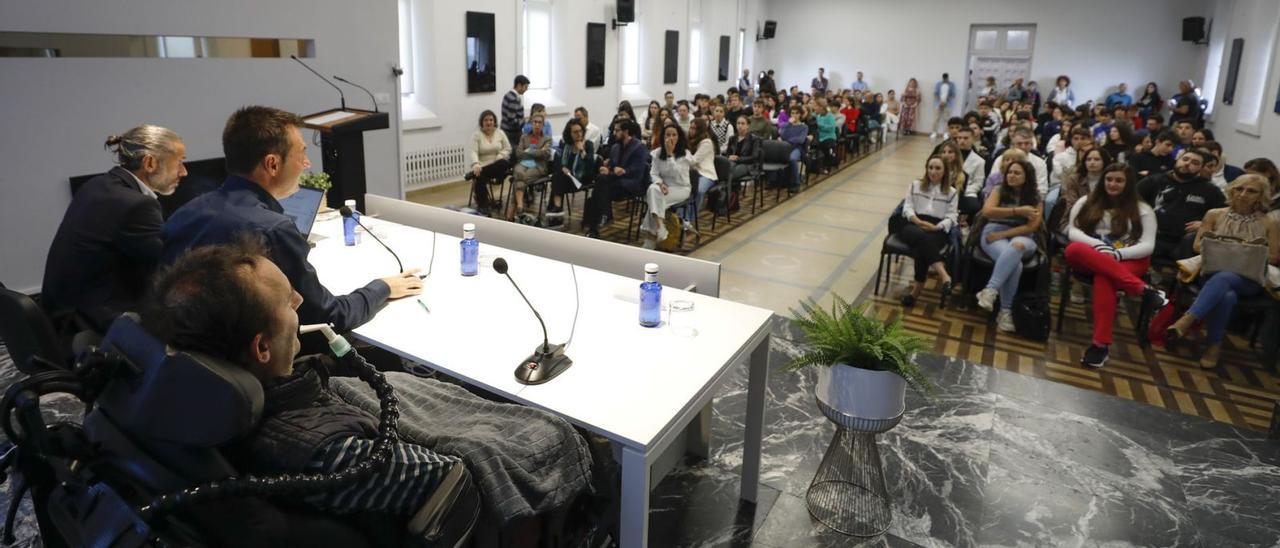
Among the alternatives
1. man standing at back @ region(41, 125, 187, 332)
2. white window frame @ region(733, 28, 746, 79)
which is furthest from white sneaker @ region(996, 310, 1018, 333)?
white window frame @ region(733, 28, 746, 79)

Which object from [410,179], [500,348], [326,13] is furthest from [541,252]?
[410,179]

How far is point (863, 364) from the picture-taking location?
2.31m

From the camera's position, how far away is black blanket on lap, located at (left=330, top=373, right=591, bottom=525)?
158 centimetres

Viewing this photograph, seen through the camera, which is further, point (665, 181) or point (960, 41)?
point (960, 41)

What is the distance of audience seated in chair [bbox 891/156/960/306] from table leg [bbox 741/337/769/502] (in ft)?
8.80

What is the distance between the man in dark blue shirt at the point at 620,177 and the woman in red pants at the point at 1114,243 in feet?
10.4

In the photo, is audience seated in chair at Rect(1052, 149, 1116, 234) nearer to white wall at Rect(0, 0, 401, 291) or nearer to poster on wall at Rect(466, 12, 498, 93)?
white wall at Rect(0, 0, 401, 291)

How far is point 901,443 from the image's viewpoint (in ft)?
10.1

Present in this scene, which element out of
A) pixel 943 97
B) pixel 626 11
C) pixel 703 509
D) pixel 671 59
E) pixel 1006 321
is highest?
pixel 626 11

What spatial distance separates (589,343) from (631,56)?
37.8ft

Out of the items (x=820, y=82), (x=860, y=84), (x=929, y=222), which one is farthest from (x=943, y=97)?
(x=929, y=222)

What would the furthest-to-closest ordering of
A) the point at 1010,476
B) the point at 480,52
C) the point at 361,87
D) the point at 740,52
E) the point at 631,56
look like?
the point at 740,52 → the point at 631,56 → the point at 480,52 → the point at 361,87 → the point at 1010,476

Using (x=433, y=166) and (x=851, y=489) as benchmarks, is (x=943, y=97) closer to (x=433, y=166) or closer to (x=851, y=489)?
(x=433, y=166)

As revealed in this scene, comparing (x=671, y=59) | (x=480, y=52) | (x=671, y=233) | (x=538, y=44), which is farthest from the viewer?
(x=671, y=59)
